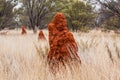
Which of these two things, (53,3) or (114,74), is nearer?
(114,74)

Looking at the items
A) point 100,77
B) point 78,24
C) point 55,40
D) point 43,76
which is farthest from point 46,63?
point 78,24

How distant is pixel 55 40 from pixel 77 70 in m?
1.15

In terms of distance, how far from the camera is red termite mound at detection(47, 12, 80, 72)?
501 cm

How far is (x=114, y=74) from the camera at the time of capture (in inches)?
134

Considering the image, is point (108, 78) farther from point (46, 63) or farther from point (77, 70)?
point (46, 63)

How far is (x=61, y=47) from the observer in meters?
5.16

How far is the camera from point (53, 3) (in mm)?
25969

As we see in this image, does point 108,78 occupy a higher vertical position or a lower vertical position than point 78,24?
higher

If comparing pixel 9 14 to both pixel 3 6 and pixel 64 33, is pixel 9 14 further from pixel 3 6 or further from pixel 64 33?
pixel 64 33

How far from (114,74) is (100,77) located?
0.68ft

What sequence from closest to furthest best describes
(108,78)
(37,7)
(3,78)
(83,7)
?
(108,78)
(3,78)
(83,7)
(37,7)

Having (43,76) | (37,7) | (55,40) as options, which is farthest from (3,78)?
(37,7)

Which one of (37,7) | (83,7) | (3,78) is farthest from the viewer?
(37,7)

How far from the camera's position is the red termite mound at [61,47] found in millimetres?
5012
